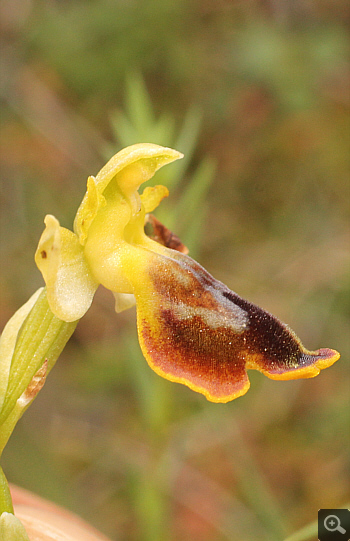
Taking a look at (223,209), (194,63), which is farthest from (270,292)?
(194,63)

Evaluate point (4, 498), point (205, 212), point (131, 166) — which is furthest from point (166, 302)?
point (205, 212)

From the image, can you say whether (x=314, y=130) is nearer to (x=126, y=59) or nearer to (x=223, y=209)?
(x=223, y=209)

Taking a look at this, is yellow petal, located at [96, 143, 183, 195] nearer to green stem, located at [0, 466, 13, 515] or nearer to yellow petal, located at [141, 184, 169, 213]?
yellow petal, located at [141, 184, 169, 213]

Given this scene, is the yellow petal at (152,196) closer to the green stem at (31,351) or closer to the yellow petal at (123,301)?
the yellow petal at (123,301)

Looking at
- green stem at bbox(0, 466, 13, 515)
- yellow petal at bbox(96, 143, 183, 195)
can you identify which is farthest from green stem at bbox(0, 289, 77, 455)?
yellow petal at bbox(96, 143, 183, 195)

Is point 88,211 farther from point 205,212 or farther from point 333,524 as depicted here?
point 205,212

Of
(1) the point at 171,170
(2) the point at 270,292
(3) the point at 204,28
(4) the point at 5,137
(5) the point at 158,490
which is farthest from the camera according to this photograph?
(3) the point at 204,28

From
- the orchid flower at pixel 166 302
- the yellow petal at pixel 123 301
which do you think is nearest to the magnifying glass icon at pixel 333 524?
the orchid flower at pixel 166 302
